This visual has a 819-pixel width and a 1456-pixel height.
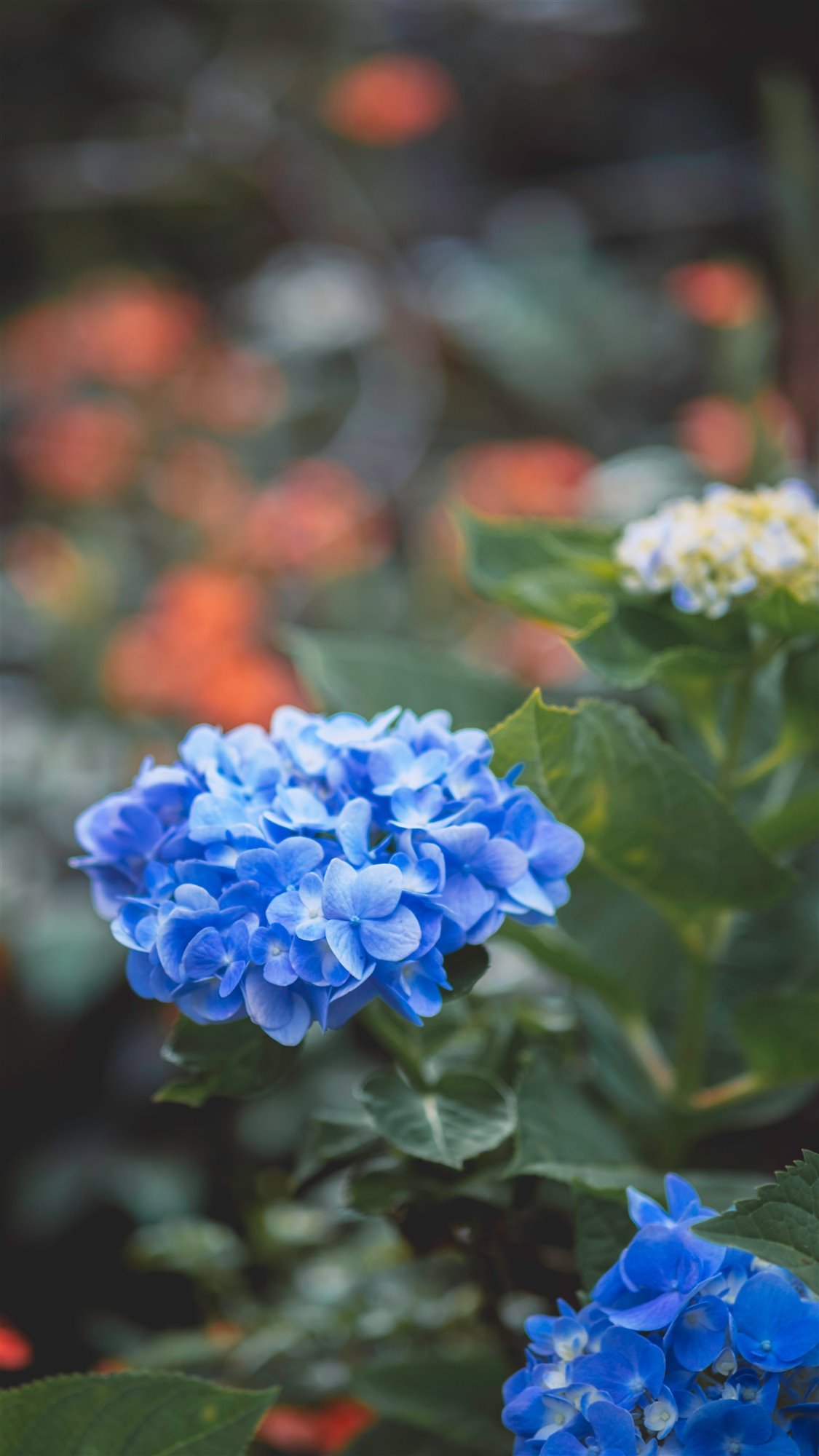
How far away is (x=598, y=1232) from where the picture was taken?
58 cm

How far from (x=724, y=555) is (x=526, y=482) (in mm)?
1236

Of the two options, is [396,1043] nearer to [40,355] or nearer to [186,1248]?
[186,1248]

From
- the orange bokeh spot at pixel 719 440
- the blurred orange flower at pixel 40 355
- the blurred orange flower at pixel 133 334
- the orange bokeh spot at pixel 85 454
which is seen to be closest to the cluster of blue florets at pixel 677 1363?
the orange bokeh spot at pixel 719 440

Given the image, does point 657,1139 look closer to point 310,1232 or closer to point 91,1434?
point 310,1232

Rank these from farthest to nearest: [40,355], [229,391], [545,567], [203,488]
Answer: [40,355] < [229,391] < [203,488] < [545,567]

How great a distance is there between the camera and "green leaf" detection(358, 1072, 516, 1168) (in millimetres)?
544

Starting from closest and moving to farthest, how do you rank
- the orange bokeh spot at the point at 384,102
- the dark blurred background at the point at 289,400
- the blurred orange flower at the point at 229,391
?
1. the dark blurred background at the point at 289,400
2. the blurred orange flower at the point at 229,391
3. the orange bokeh spot at the point at 384,102

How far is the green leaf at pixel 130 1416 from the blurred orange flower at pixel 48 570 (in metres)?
1.29

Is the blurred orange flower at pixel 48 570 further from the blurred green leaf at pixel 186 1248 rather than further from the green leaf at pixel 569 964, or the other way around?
the green leaf at pixel 569 964

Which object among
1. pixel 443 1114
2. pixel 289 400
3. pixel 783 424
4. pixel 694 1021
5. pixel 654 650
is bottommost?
pixel 289 400

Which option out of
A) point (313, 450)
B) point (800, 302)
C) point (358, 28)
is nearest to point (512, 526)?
point (800, 302)

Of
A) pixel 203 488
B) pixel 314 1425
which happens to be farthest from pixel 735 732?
pixel 203 488

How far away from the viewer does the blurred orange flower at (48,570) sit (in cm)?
173

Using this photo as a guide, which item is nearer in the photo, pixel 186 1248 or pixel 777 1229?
pixel 777 1229
